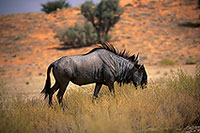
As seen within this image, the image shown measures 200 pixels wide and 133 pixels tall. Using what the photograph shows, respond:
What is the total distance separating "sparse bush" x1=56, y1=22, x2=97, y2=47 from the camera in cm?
2575

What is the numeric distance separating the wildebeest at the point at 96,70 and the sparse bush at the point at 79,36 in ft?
66.5

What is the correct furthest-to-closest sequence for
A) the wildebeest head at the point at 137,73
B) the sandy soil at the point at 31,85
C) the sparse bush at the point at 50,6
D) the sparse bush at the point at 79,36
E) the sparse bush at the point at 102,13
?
the sparse bush at the point at 50,6 → the sparse bush at the point at 102,13 → the sparse bush at the point at 79,36 → the sandy soil at the point at 31,85 → the wildebeest head at the point at 137,73

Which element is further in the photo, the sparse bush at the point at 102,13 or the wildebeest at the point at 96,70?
the sparse bush at the point at 102,13

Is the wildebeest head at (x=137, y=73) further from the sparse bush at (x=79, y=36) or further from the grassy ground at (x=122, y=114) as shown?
the sparse bush at (x=79, y=36)

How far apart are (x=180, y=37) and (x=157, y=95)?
2367cm

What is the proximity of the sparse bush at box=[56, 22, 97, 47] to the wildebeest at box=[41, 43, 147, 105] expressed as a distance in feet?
66.5

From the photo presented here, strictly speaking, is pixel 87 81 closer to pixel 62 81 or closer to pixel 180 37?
pixel 62 81

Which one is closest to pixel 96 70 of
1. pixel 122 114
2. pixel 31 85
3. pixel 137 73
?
pixel 137 73

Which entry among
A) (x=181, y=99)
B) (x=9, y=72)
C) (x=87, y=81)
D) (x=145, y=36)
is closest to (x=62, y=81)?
(x=87, y=81)

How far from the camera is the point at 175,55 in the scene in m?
19.4

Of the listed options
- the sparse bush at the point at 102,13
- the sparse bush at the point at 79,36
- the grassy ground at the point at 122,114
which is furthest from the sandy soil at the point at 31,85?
the sparse bush at the point at 102,13

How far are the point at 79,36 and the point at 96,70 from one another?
2192cm

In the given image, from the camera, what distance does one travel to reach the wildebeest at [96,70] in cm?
475

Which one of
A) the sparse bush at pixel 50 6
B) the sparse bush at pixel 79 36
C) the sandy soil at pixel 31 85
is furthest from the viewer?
the sparse bush at pixel 50 6
